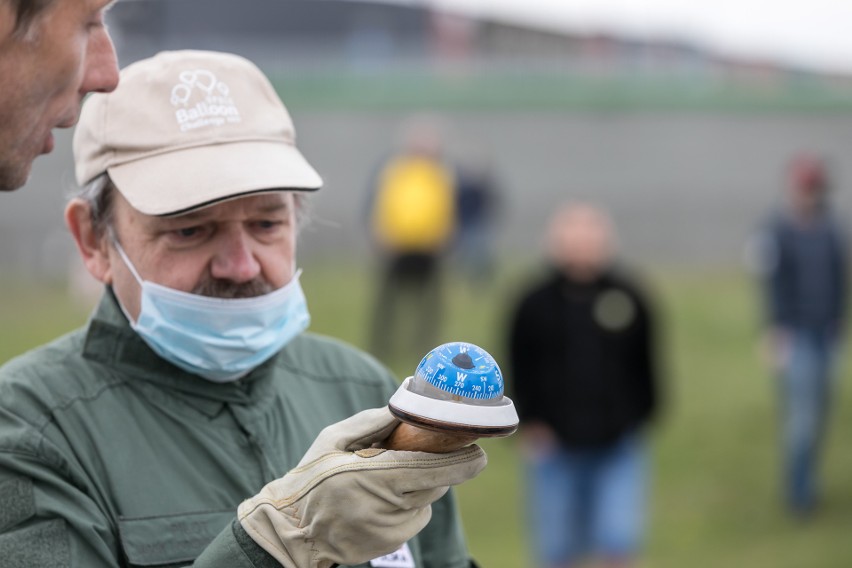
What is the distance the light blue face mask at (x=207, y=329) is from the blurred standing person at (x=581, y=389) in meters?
4.22

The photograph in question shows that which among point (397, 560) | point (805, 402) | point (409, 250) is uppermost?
point (397, 560)

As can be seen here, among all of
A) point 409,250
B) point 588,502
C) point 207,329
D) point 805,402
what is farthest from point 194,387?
point 409,250

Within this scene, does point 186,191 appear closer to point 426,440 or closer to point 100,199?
point 100,199

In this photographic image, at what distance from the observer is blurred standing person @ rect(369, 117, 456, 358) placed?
40.2ft

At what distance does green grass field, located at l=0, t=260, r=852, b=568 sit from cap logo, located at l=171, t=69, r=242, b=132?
17.5 ft

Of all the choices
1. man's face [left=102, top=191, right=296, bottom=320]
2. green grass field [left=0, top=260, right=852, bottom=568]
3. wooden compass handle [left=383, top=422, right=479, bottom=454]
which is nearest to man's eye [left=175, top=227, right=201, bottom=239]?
man's face [left=102, top=191, right=296, bottom=320]

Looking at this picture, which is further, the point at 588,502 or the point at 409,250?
the point at 409,250

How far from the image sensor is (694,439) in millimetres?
10523

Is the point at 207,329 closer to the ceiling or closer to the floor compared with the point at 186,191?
closer to the floor

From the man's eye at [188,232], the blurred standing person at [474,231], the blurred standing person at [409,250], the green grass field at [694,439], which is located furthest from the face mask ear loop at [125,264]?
the blurred standing person at [474,231]

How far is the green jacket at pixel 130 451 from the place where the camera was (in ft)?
7.14

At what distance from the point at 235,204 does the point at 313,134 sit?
19694 mm

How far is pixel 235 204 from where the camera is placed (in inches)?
100

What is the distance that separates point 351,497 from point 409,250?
33.7ft
